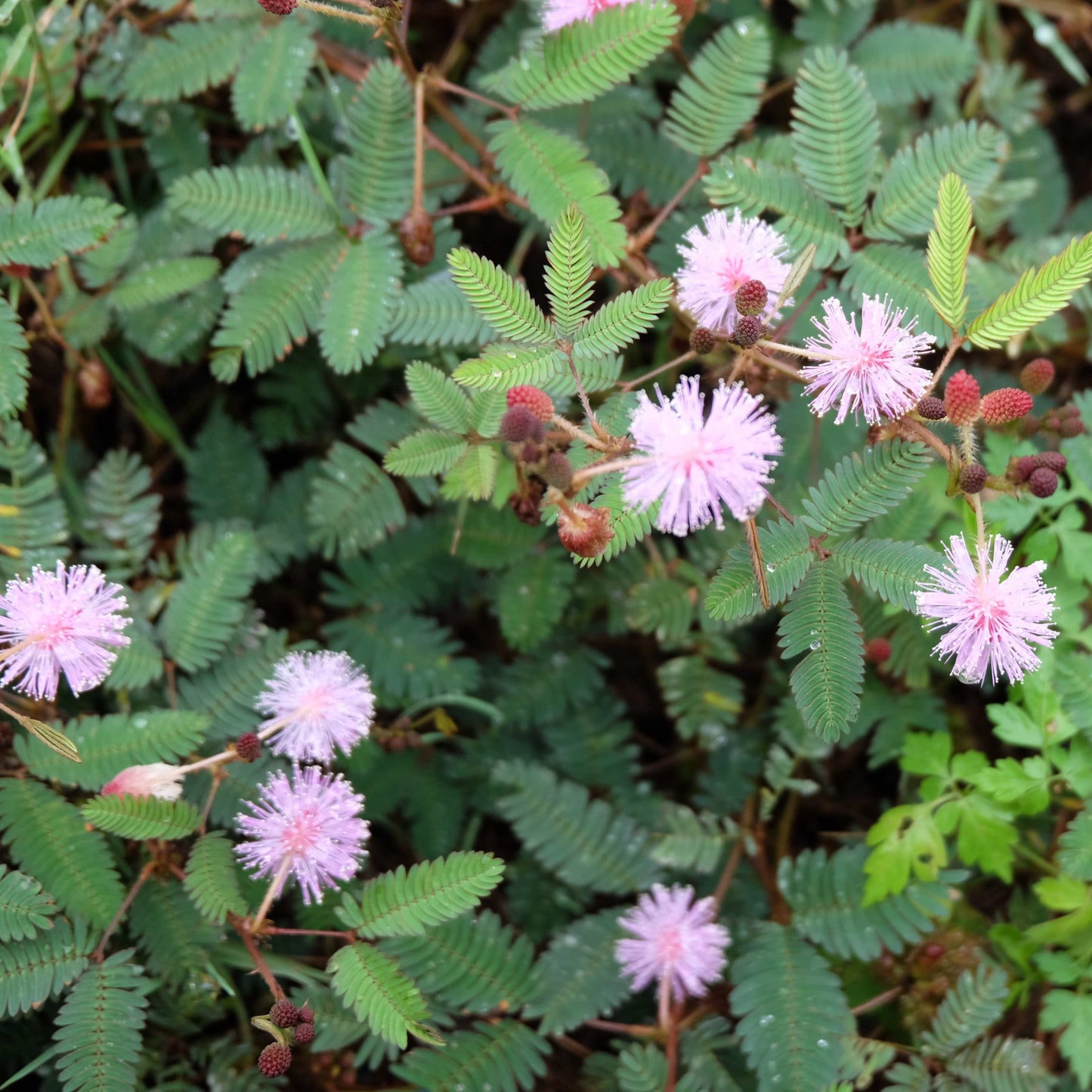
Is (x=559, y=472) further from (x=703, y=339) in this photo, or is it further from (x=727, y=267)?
(x=727, y=267)

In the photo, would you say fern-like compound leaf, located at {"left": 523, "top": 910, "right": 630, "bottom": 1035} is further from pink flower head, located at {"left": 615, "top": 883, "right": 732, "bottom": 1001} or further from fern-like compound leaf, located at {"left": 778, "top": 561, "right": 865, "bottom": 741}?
fern-like compound leaf, located at {"left": 778, "top": 561, "right": 865, "bottom": 741}

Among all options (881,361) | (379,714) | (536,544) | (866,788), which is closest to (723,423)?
(881,361)

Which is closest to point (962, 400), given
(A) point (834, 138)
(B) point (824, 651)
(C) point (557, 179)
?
(B) point (824, 651)

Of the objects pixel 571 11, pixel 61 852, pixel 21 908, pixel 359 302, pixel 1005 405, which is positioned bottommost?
pixel 21 908

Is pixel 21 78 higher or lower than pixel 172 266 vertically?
higher

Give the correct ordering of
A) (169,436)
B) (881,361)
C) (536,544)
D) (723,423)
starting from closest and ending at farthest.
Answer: (723,423), (881,361), (536,544), (169,436)

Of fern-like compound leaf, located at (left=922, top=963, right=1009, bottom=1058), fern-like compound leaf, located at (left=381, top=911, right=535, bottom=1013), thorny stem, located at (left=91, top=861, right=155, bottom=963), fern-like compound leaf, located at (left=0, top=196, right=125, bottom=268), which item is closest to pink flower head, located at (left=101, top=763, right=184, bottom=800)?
thorny stem, located at (left=91, top=861, right=155, bottom=963)

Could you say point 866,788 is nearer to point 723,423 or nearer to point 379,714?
point 379,714
